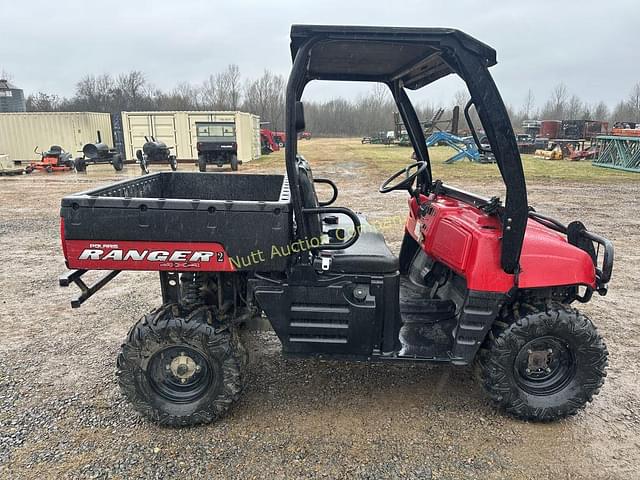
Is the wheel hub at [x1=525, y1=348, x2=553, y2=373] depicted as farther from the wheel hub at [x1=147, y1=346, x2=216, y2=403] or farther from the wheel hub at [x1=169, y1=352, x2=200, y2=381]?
the wheel hub at [x1=169, y1=352, x2=200, y2=381]

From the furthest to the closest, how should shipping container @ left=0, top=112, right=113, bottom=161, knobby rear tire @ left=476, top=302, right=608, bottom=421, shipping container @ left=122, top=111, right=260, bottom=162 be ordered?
shipping container @ left=0, top=112, right=113, bottom=161
shipping container @ left=122, top=111, right=260, bottom=162
knobby rear tire @ left=476, top=302, right=608, bottom=421

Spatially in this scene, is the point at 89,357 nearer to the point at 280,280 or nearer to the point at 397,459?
the point at 280,280

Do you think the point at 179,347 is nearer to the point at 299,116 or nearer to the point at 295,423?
the point at 295,423

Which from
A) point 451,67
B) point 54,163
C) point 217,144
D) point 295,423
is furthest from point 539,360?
point 54,163

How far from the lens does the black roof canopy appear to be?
7.90 feet

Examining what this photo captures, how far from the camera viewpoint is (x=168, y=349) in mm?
2797

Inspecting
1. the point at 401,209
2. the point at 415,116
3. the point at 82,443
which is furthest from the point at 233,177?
the point at 401,209

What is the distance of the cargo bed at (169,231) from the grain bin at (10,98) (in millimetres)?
38156

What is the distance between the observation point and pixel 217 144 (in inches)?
736

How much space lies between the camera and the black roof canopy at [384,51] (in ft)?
7.90

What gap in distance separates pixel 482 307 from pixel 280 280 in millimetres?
1196

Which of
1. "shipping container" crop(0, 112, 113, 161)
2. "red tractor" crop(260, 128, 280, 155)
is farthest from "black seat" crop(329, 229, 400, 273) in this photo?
"red tractor" crop(260, 128, 280, 155)

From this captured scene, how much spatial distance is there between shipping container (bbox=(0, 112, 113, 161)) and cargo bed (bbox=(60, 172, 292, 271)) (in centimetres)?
2442

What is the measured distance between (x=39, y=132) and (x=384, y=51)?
2586cm
